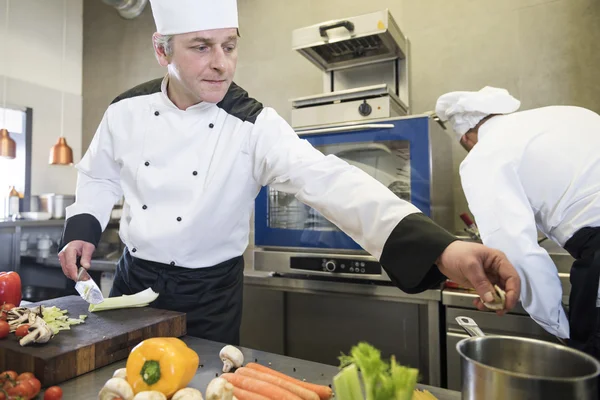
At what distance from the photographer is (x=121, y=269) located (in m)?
1.40

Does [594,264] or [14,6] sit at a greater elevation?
[14,6]

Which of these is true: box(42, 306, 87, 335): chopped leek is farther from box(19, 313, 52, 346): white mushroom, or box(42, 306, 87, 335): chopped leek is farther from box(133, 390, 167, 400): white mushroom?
box(133, 390, 167, 400): white mushroom

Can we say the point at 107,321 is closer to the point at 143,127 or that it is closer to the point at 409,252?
the point at 143,127

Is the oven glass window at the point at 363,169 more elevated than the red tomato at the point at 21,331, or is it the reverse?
the oven glass window at the point at 363,169

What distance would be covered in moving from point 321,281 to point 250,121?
3.20 feet

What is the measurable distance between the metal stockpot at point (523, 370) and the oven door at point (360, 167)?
1176 millimetres

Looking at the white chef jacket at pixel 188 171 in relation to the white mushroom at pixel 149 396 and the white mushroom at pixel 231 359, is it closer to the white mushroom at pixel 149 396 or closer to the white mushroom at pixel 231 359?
the white mushroom at pixel 231 359

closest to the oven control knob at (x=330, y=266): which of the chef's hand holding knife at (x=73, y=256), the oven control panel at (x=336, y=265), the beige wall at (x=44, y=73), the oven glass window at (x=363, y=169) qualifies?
the oven control panel at (x=336, y=265)

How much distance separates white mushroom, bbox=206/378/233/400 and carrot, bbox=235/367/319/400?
0.36 ft

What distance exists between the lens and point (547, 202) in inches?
57.5

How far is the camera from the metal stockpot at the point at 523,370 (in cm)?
46

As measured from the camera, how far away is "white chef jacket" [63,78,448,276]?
123 cm

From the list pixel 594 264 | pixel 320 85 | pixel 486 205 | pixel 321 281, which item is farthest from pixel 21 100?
pixel 594 264

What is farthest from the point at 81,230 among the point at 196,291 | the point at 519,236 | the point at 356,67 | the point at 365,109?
the point at 356,67
